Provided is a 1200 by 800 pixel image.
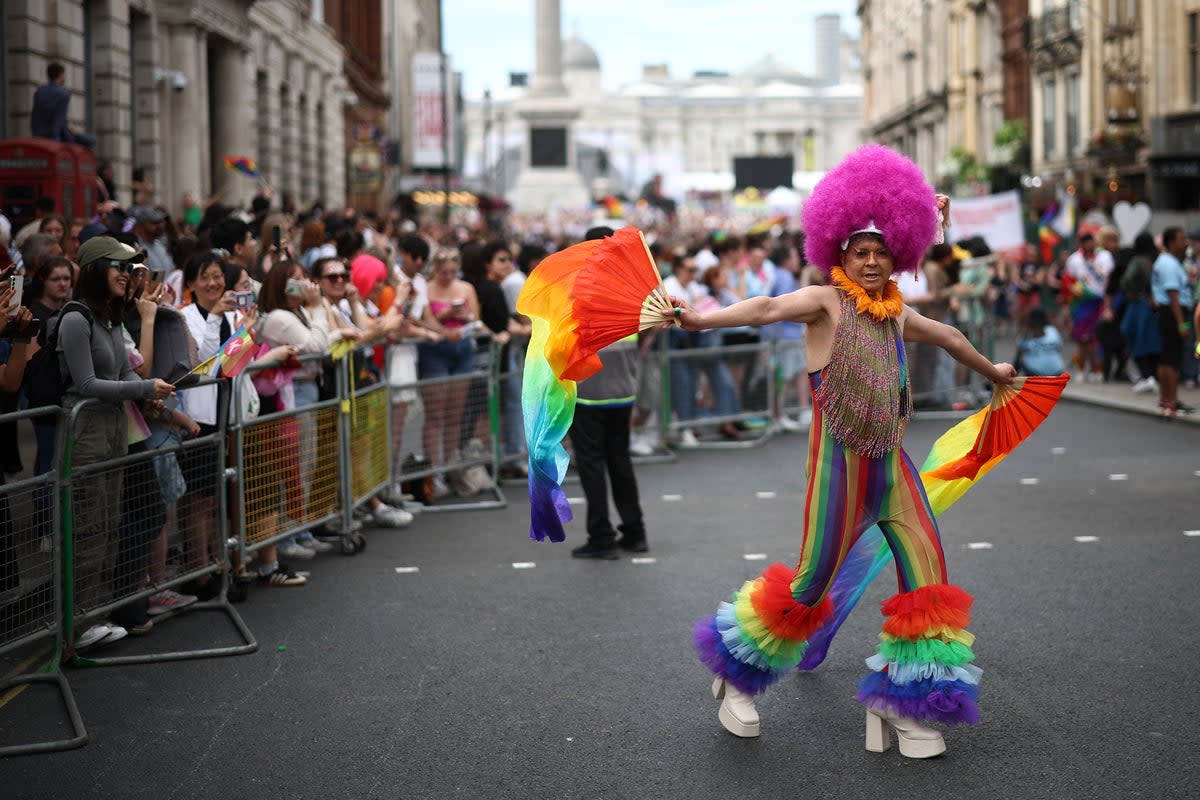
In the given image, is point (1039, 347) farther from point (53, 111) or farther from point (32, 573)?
point (32, 573)

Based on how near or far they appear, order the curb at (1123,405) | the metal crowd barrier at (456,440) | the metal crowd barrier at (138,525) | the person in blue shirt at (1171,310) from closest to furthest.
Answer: the metal crowd barrier at (138,525)
the metal crowd barrier at (456,440)
the curb at (1123,405)
the person in blue shirt at (1171,310)

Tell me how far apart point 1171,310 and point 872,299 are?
11532mm

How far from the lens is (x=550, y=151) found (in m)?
81.4

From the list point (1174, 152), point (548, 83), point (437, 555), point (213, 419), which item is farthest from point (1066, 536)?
point (548, 83)

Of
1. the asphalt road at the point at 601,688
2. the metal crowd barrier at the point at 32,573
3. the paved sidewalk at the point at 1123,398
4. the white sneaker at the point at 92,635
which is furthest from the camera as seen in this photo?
the paved sidewalk at the point at 1123,398

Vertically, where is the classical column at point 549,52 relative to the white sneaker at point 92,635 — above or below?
above

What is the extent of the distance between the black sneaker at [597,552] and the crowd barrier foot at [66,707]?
3.52 metres

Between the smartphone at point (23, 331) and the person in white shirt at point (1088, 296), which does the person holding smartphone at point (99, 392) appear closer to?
the smartphone at point (23, 331)

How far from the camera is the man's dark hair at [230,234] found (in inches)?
411

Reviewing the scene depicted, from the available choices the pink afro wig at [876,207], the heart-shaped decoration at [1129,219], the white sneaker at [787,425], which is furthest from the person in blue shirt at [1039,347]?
the pink afro wig at [876,207]

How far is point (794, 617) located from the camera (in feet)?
18.8

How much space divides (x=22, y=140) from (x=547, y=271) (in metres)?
10.6

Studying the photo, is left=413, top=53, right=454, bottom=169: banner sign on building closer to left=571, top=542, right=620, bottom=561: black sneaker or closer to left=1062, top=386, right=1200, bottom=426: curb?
left=1062, top=386, right=1200, bottom=426: curb

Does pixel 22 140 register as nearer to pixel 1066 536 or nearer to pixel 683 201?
pixel 1066 536
